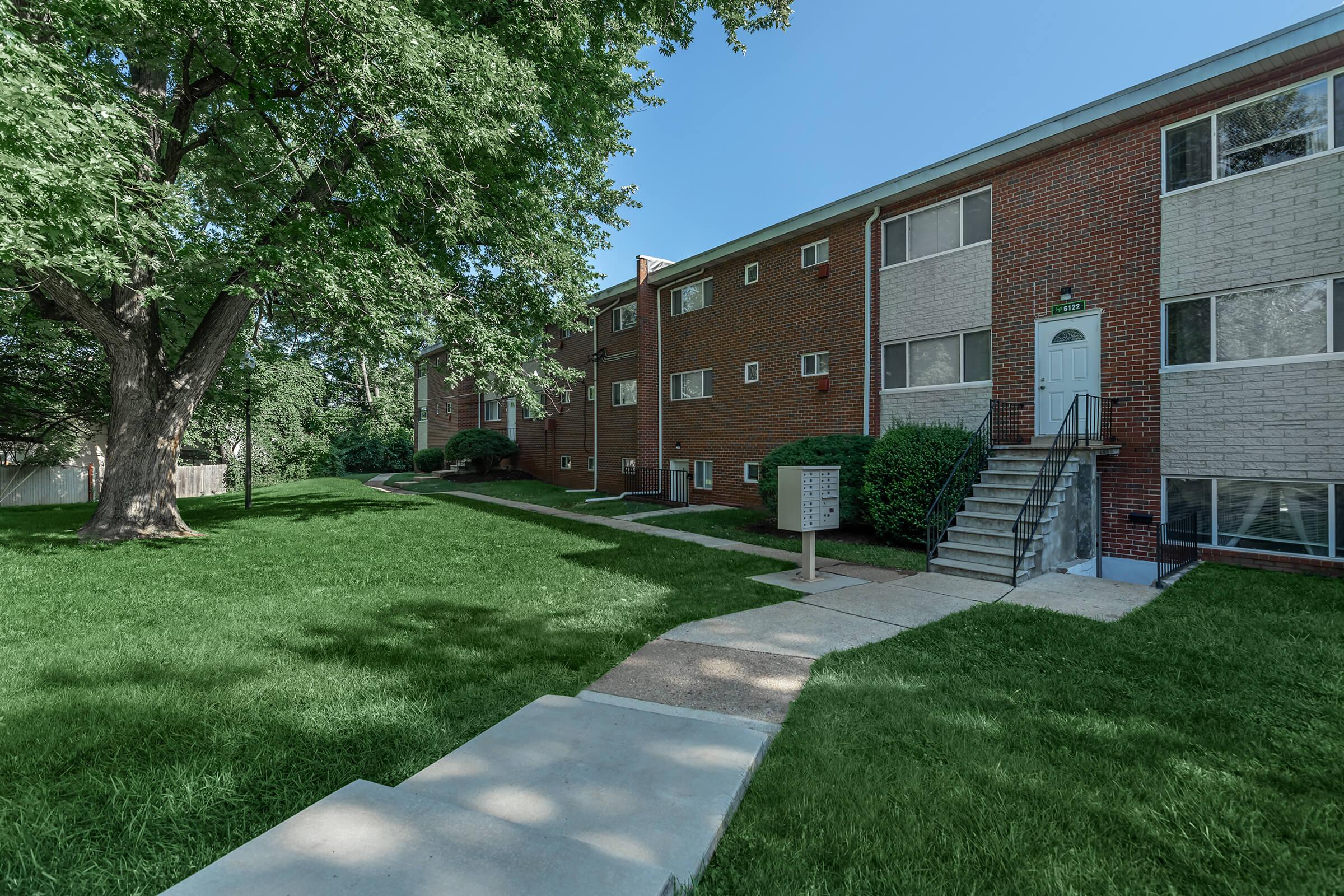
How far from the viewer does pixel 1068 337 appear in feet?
30.7

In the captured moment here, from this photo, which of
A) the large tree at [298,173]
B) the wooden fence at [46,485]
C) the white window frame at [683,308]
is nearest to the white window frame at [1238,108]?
the large tree at [298,173]

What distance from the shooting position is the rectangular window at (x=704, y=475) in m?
15.9

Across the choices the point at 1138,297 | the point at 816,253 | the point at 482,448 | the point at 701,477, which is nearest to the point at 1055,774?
the point at 1138,297

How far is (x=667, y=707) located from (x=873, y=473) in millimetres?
7150

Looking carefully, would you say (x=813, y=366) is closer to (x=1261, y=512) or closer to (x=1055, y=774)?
(x=1261, y=512)

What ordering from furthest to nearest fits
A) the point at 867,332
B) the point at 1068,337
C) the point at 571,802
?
the point at 867,332, the point at 1068,337, the point at 571,802

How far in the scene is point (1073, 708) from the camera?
3453 millimetres

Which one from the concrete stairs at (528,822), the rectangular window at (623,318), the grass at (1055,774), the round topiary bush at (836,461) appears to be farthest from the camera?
the rectangular window at (623,318)

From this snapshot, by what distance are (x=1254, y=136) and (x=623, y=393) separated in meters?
15.2

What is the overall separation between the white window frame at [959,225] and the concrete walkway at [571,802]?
29.9 ft

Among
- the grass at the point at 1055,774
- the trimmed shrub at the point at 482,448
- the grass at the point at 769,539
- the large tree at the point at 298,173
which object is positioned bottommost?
the grass at the point at 769,539

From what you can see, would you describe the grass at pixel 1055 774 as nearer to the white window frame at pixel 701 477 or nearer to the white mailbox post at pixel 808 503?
the white mailbox post at pixel 808 503

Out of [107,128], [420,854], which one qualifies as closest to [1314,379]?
[420,854]

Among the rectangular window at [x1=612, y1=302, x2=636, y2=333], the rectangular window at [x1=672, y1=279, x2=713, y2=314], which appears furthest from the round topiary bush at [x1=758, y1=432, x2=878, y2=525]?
the rectangular window at [x1=612, y1=302, x2=636, y2=333]
